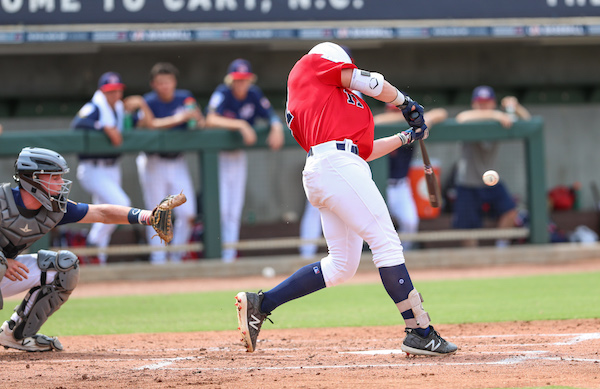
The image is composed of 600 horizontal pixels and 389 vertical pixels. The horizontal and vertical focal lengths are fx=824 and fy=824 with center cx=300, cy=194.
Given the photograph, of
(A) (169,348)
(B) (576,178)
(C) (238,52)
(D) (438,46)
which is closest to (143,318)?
(A) (169,348)

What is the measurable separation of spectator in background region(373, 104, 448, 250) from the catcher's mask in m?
5.59

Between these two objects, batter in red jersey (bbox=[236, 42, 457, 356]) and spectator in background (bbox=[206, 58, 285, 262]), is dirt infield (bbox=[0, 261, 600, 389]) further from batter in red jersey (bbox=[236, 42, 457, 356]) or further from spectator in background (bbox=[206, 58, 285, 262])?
spectator in background (bbox=[206, 58, 285, 262])

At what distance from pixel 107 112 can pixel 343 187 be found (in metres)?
5.38

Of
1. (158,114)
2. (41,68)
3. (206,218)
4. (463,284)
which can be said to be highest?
(41,68)

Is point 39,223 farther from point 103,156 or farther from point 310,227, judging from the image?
point 310,227

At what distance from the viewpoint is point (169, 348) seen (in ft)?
15.8

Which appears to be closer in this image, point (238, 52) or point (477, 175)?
point (477, 175)

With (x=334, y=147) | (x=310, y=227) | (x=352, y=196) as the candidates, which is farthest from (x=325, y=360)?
(x=310, y=227)

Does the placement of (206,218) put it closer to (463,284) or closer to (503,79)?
(463,284)

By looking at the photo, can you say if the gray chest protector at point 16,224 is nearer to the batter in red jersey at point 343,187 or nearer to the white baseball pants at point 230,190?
the batter in red jersey at point 343,187

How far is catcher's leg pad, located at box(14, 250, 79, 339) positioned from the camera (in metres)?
4.60

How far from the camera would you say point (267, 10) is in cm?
1001

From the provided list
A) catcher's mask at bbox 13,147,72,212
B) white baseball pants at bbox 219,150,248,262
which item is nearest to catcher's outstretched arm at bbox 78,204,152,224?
catcher's mask at bbox 13,147,72,212

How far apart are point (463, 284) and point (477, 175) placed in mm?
2100
